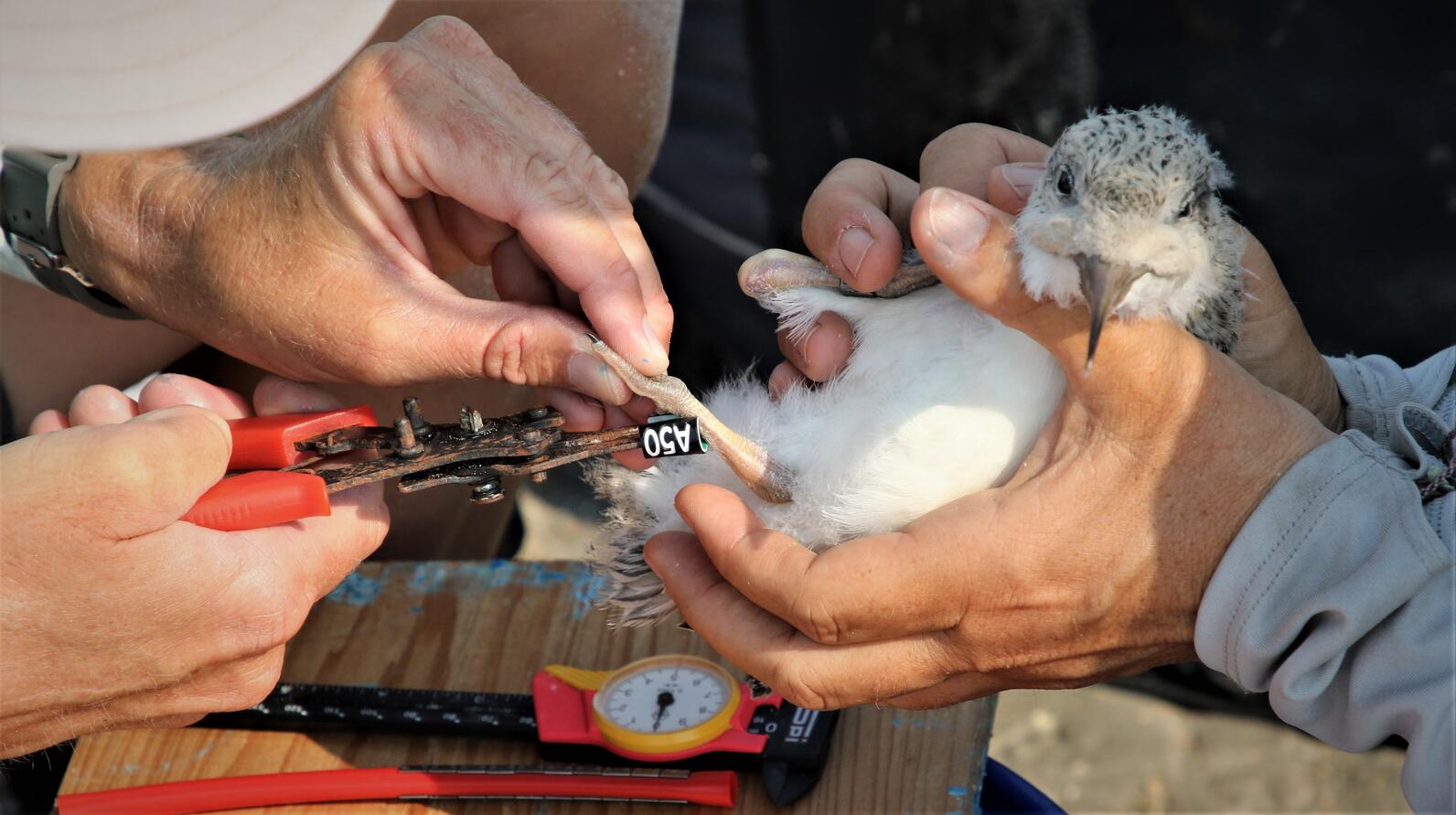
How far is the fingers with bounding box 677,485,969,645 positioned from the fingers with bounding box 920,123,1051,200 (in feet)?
2.24

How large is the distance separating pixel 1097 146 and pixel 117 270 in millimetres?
1782

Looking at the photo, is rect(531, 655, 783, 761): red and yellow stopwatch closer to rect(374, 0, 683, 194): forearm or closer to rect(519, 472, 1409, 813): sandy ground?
rect(374, 0, 683, 194): forearm

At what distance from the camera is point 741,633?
6.25 feet

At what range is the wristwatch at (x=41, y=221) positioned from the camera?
2344mm

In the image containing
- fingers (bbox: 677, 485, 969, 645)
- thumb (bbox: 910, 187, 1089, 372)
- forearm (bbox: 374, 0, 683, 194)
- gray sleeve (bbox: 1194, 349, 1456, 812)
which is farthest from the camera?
forearm (bbox: 374, 0, 683, 194)

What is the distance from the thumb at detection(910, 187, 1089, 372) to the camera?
1634 millimetres

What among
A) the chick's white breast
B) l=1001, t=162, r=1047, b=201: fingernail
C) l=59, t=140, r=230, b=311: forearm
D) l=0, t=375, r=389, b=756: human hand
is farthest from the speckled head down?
l=59, t=140, r=230, b=311: forearm

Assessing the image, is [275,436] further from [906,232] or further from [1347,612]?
[1347,612]

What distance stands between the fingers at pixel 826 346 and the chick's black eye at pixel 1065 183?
1.57ft

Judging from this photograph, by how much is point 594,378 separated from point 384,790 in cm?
76

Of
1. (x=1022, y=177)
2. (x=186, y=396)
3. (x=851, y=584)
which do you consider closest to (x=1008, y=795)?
(x=851, y=584)

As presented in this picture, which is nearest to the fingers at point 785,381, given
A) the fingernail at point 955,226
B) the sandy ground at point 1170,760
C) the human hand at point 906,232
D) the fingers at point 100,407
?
the human hand at point 906,232

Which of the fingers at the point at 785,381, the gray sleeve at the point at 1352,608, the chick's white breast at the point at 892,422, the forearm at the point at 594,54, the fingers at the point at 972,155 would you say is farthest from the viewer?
the forearm at the point at 594,54

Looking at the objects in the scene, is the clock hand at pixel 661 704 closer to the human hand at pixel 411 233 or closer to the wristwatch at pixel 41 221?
the human hand at pixel 411 233
